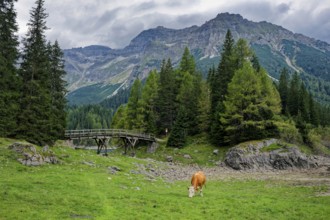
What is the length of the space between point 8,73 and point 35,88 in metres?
3.86

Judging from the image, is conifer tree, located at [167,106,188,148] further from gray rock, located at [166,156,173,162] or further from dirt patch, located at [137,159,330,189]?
dirt patch, located at [137,159,330,189]

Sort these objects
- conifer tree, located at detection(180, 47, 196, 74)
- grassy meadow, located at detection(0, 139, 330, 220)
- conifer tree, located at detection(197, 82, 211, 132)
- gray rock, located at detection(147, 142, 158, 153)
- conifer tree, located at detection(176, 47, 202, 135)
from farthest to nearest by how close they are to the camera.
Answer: conifer tree, located at detection(180, 47, 196, 74) < conifer tree, located at detection(176, 47, 202, 135) < conifer tree, located at detection(197, 82, 211, 132) < gray rock, located at detection(147, 142, 158, 153) < grassy meadow, located at detection(0, 139, 330, 220)

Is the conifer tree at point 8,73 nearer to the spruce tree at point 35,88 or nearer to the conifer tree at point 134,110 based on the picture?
the spruce tree at point 35,88

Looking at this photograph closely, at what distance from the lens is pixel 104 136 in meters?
67.4

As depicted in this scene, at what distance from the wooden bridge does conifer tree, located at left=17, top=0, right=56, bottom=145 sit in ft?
39.9

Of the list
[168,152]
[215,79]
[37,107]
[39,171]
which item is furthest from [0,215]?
[215,79]

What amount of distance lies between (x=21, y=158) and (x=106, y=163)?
1165 centimetres

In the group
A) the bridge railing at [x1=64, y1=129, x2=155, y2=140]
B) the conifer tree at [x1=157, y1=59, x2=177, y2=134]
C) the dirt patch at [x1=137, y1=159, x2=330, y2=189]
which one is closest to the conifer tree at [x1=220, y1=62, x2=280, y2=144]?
the dirt patch at [x1=137, y1=159, x2=330, y2=189]

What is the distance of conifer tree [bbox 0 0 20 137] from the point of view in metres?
42.5

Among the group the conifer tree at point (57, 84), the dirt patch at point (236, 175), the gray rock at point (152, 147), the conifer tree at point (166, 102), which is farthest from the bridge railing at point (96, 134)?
the dirt patch at point (236, 175)

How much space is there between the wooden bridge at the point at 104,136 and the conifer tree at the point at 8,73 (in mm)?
17227

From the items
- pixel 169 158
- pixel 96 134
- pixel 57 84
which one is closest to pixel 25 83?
pixel 57 84

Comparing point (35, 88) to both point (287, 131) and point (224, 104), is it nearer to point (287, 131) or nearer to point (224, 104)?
point (224, 104)

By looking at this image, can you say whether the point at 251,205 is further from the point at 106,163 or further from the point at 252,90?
the point at 252,90
